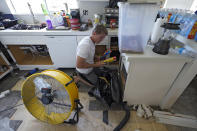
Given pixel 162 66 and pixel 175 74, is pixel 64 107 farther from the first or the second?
pixel 175 74

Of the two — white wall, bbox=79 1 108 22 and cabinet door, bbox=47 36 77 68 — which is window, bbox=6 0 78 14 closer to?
white wall, bbox=79 1 108 22

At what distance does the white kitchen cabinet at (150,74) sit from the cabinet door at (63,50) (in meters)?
0.98

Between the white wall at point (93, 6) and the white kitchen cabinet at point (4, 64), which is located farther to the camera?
the white wall at point (93, 6)

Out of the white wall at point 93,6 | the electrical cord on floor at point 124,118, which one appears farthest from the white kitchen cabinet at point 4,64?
the electrical cord on floor at point 124,118

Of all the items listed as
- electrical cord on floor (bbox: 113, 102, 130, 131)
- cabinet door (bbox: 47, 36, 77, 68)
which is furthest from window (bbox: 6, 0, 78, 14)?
electrical cord on floor (bbox: 113, 102, 130, 131)

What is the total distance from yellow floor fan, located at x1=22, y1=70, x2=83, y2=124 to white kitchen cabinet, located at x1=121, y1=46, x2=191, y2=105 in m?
0.60

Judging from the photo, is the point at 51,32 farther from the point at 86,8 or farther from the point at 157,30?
the point at 157,30

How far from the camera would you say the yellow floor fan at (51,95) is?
79 centimetres

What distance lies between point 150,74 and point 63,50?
1.42 meters

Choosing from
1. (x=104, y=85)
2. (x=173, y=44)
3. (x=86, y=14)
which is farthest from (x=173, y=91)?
(x=86, y=14)

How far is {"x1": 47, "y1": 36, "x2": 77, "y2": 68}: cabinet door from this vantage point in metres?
1.58

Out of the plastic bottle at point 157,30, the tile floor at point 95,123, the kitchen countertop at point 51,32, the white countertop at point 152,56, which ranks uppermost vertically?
the plastic bottle at point 157,30

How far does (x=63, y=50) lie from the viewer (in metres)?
1.69

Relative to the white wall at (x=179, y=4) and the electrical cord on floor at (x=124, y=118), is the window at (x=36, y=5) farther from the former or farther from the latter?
the electrical cord on floor at (x=124, y=118)
